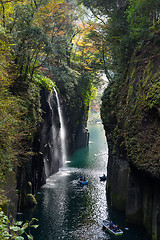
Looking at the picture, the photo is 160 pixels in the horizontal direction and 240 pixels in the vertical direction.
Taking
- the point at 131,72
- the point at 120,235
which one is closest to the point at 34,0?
the point at 131,72

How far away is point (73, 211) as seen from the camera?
71.5ft

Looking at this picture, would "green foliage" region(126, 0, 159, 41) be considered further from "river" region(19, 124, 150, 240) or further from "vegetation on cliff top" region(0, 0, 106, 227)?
"river" region(19, 124, 150, 240)

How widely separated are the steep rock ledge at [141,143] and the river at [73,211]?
63.9 inches

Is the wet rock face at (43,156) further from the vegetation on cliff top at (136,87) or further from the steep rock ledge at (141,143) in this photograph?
the steep rock ledge at (141,143)

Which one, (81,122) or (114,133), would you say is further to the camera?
(81,122)

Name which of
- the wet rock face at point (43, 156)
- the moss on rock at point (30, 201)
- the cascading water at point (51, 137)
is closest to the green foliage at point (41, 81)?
the wet rock face at point (43, 156)

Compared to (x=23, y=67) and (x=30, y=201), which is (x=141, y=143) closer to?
(x=30, y=201)

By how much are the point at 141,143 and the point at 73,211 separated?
937 centimetres

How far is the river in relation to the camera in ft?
58.2

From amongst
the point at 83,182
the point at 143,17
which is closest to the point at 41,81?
the point at 83,182

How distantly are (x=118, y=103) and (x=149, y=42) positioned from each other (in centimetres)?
661

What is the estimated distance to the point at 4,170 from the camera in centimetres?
1452

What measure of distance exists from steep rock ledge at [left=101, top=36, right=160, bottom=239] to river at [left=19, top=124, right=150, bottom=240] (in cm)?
162

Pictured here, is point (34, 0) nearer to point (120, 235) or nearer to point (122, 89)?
point (122, 89)
